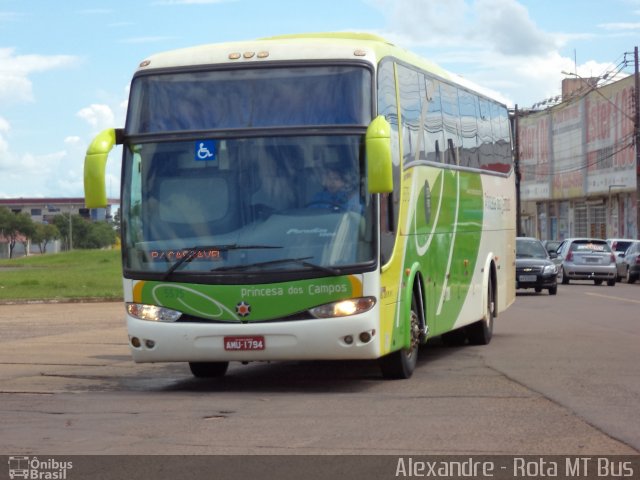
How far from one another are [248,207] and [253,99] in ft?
3.69

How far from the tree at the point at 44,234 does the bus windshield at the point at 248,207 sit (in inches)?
5526

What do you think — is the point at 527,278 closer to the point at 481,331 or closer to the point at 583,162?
the point at 481,331

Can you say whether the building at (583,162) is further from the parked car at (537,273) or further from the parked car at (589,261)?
the parked car at (537,273)

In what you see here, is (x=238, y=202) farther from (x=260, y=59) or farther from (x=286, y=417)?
(x=286, y=417)

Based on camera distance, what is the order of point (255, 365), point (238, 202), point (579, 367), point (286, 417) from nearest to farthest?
point (286, 417) → point (238, 202) → point (579, 367) → point (255, 365)

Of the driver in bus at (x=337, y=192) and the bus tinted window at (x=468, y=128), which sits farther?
the bus tinted window at (x=468, y=128)

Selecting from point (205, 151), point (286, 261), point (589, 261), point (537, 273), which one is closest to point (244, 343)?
point (286, 261)

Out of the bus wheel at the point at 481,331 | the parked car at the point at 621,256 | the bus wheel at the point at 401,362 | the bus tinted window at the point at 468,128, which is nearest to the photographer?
the bus wheel at the point at 401,362

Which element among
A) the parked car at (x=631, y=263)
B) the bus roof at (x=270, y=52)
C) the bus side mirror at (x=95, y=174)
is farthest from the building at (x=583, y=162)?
the bus side mirror at (x=95, y=174)

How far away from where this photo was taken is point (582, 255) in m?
45.3

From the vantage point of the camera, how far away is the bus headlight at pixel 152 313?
508 inches
